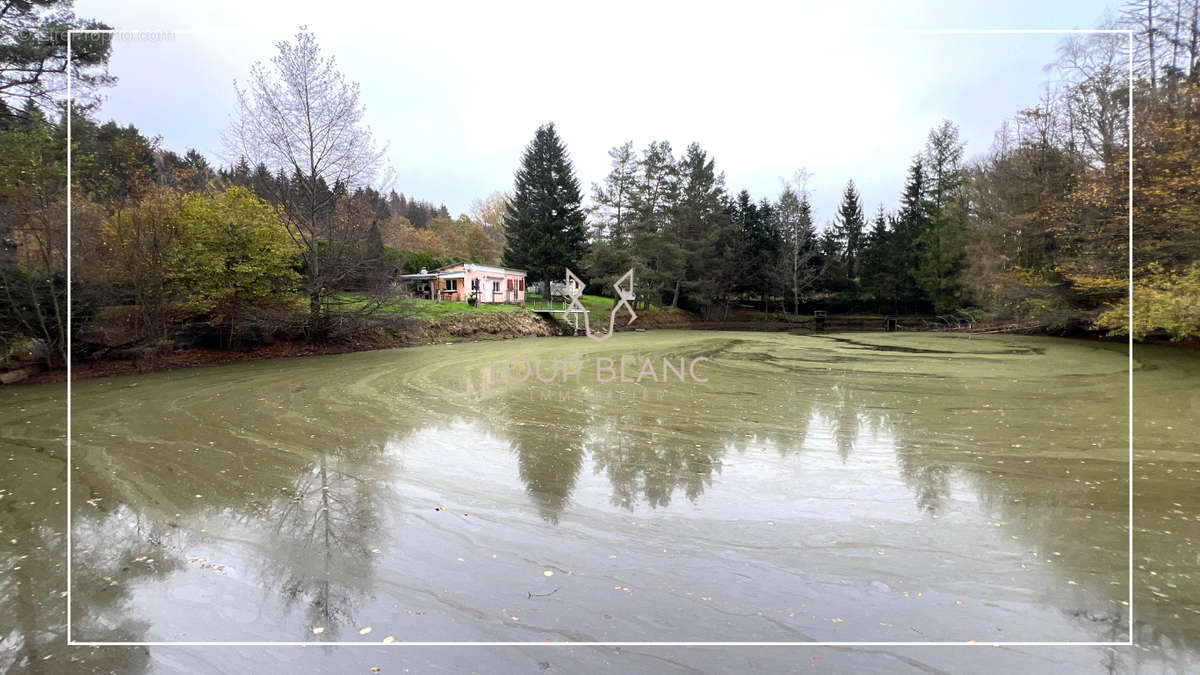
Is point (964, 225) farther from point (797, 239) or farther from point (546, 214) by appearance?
point (546, 214)

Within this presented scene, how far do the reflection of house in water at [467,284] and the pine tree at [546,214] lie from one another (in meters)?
2.30

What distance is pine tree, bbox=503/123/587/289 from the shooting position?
104 feet

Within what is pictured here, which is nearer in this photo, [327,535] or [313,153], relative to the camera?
[327,535]

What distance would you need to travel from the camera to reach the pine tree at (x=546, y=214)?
1249 inches

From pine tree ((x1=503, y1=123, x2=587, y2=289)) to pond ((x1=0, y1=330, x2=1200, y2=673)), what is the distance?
24.2m

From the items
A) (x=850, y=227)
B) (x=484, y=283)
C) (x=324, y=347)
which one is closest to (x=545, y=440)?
(x=324, y=347)

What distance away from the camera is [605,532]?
12.1ft

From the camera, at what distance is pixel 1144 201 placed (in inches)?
530

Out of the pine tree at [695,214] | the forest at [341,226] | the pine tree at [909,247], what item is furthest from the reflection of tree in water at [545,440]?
the pine tree at [909,247]

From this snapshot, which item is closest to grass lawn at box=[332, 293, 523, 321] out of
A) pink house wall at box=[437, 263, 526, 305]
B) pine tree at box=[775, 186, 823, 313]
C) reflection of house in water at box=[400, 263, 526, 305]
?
reflection of house in water at box=[400, 263, 526, 305]

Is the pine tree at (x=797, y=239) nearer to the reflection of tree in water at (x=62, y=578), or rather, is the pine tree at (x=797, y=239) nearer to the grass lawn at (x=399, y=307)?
the grass lawn at (x=399, y=307)

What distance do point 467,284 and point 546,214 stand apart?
770 centimetres

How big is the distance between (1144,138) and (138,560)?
811 inches

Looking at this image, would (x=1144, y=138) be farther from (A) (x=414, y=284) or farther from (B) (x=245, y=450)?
(A) (x=414, y=284)
